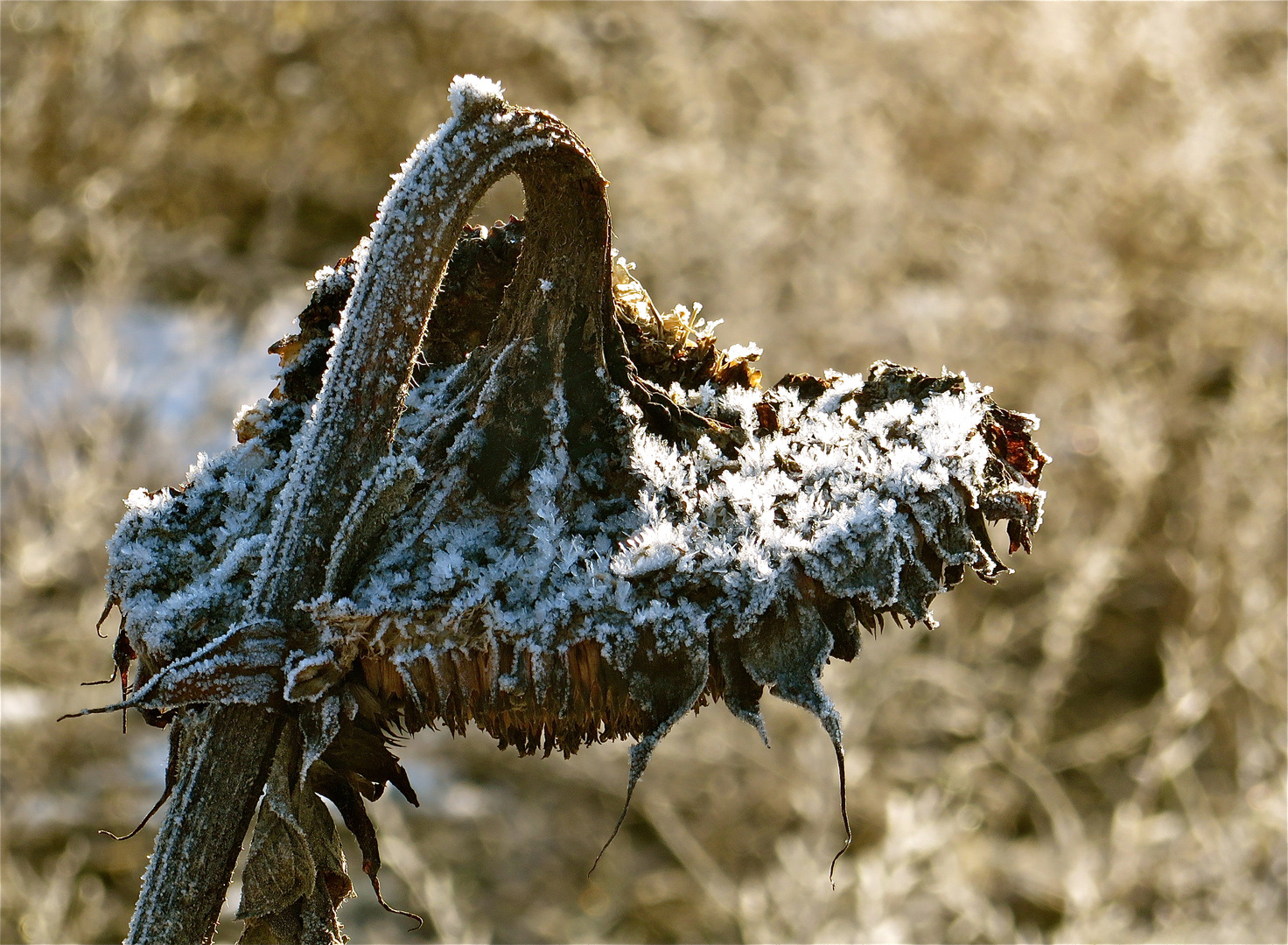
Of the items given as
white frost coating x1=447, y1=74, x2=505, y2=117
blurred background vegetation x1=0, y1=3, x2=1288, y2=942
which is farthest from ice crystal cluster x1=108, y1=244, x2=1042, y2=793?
blurred background vegetation x1=0, y1=3, x2=1288, y2=942

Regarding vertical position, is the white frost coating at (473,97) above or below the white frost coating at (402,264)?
above

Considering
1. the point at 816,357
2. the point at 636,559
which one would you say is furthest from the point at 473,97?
the point at 816,357

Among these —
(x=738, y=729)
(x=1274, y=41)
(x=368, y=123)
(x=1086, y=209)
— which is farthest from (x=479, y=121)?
(x=1274, y=41)

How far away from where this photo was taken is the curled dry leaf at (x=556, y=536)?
35 centimetres

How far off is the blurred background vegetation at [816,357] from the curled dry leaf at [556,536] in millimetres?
1777

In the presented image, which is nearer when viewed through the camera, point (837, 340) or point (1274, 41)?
point (837, 340)

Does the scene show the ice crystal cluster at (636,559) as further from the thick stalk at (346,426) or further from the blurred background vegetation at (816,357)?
→ the blurred background vegetation at (816,357)

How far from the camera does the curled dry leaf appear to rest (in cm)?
35

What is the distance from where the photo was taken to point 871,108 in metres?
3.00

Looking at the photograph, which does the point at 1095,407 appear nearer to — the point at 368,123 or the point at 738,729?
the point at 738,729

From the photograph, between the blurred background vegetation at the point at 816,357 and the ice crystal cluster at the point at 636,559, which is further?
the blurred background vegetation at the point at 816,357

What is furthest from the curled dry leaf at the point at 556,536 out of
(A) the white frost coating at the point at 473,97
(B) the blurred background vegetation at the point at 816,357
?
(B) the blurred background vegetation at the point at 816,357

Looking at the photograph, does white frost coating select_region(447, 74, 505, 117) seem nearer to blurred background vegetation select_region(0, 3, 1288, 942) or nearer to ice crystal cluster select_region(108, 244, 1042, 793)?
ice crystal cluster select_region(108, 244, 1042, 793)

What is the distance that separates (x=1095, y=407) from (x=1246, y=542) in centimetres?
46
